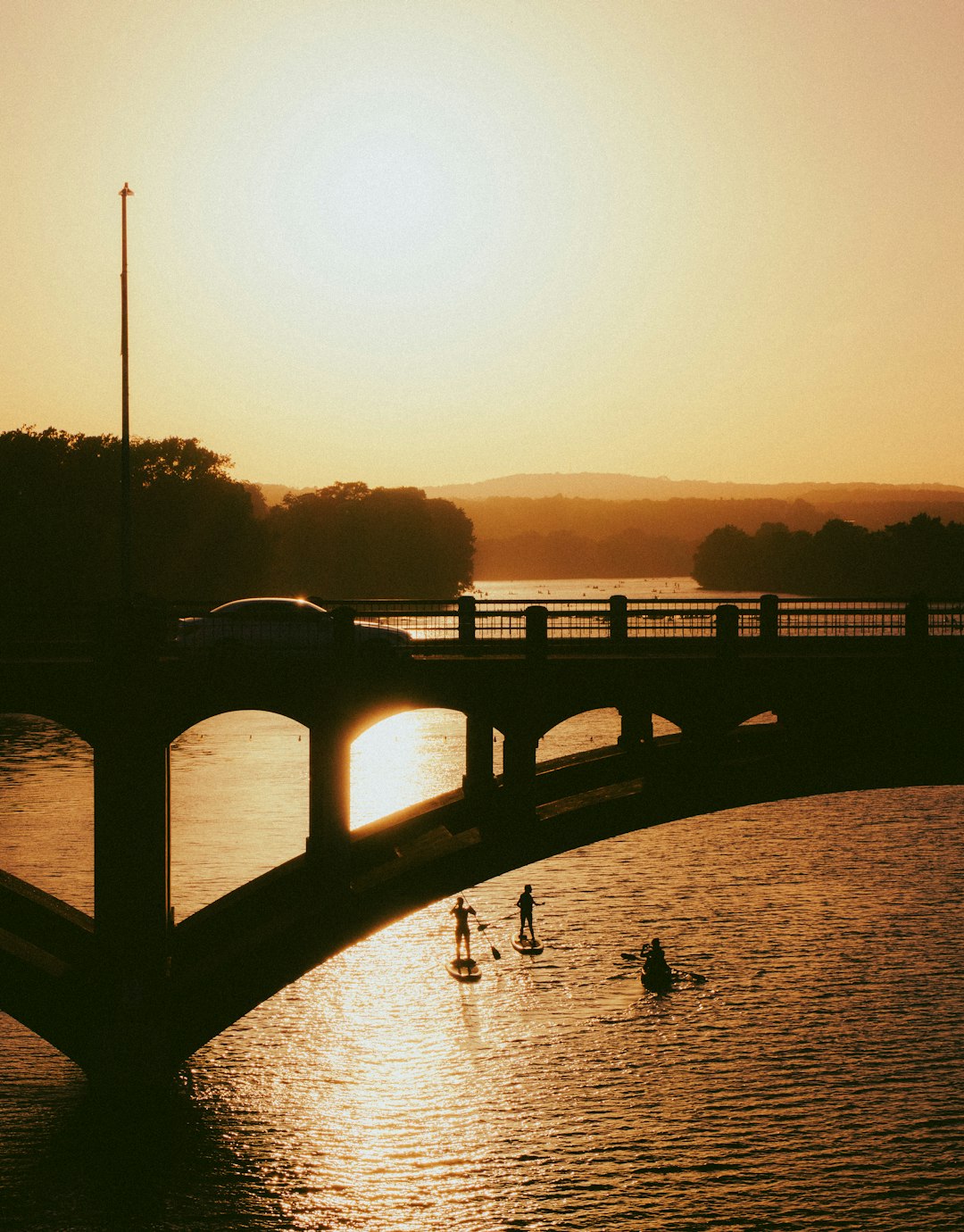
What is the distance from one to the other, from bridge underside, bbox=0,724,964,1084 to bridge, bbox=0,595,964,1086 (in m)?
0.04

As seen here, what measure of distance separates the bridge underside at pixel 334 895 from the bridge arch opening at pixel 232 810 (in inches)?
762

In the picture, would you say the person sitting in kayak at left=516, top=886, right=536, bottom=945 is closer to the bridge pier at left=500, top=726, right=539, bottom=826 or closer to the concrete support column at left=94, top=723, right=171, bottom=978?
the bridge pier at left=500, top=726, right=539, bottom=826

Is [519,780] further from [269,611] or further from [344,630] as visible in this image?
[269,611]

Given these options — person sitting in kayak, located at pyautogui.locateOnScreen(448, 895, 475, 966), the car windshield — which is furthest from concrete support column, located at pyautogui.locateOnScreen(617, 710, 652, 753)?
person sitting in kayak, located at pyautogui.locateOnScreen(448, 895, 475, 966)

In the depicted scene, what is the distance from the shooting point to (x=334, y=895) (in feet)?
85.4

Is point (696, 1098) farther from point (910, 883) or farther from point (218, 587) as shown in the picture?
point (218, 587)

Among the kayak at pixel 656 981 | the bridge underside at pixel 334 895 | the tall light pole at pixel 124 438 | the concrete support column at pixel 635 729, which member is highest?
the tall light pole at pixel 124 438

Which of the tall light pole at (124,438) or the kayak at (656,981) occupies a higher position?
the tall light pole at (124,438)

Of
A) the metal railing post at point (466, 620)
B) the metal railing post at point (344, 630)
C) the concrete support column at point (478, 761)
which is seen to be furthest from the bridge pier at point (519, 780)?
the metal railing post at point (344, 630)

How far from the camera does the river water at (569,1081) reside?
26.5 meters

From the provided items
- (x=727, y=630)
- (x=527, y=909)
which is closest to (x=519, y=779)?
(x=727, y=630)

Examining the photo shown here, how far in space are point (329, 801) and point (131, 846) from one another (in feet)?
11.7

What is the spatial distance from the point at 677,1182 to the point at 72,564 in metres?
80.3

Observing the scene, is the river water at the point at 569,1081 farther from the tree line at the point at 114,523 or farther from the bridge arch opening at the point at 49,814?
the tree line at the point at 114,523
